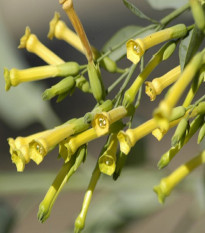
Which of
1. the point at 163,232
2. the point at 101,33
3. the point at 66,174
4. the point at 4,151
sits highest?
the point at 66,174

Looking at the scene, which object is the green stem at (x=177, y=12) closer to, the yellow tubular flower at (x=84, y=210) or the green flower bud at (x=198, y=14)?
the green flower bud at (x=198, y=14)

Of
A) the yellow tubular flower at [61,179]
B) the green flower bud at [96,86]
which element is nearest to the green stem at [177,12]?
the green flower bud at [96,86]

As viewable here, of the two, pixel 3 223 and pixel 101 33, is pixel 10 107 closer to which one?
pixel 3 223

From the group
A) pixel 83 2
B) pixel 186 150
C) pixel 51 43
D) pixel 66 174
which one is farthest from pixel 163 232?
pixel 66 174

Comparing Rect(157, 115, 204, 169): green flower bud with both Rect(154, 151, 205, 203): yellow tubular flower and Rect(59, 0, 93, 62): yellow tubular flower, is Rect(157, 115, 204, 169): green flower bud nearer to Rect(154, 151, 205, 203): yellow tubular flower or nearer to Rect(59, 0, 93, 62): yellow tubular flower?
Rect(154, 151, 205, 203): yellow tubular flower

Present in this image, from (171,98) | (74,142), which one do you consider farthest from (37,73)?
(171,98)

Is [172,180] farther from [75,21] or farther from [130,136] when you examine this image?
[75,21]
